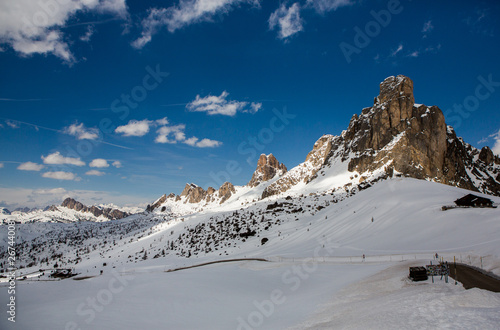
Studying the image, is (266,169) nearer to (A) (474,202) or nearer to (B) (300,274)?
(A) (474,202)

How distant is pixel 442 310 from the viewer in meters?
6.84

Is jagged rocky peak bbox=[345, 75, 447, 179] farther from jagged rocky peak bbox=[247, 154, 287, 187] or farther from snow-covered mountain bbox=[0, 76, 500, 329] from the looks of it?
jagged rocky peak bbox=[247, 154, 287, 187]

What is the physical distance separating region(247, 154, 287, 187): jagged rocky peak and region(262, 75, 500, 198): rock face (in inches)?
3498

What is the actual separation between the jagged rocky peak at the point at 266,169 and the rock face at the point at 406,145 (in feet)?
291

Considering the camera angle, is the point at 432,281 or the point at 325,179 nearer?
the point at 432,281

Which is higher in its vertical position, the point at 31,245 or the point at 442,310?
the point at 442,310

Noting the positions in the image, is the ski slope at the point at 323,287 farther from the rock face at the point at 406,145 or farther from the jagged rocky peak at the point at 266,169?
the jagged rocky peak at the point at 266,169

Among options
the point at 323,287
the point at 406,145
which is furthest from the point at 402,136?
the point at 323,287

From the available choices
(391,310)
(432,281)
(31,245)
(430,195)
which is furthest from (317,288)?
(31,245)

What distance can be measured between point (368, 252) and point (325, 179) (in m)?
60.7

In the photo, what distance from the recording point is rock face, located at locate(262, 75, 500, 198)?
208 ft

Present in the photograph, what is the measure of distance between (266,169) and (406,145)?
11950cm

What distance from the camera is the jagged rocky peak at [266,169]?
178062 mm

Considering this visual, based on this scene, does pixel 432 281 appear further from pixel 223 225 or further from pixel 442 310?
pixel 223 225
